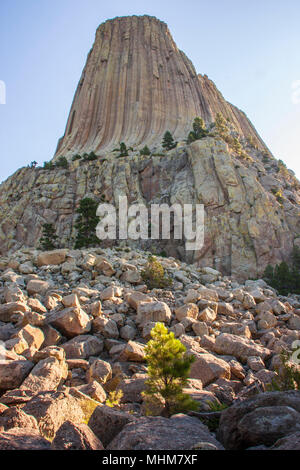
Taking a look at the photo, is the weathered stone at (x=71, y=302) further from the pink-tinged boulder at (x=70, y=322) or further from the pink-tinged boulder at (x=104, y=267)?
the pink-tinged boulder at (x=104, y=267)

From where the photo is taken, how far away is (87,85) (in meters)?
63.8

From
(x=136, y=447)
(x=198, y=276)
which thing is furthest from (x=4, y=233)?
(x=136, y=447)

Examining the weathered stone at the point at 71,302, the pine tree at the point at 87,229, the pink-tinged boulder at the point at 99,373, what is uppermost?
the pine tree at the point at 87,229

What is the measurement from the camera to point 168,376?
5746 millimetres

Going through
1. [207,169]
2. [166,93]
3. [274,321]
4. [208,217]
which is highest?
[166,93]

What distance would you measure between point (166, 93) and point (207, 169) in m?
34.7

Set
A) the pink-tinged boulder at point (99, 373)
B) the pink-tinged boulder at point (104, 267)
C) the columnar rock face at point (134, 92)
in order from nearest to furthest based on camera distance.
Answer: the pink-tinged boulder at point (99, 373)
the pink-tinged boulder at point (104, 267)
the columnar rock face at point (134, 92)

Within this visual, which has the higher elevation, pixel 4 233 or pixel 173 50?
pixel 173 50

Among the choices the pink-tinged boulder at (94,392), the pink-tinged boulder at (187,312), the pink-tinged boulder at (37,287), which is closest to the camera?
the pink-tinged boulder at (94,392)

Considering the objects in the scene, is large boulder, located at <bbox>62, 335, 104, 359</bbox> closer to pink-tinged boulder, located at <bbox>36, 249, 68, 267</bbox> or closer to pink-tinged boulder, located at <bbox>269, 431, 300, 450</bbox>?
pink-tinged boulder, located at <bbox>269, 431, 300, 450</bbox>

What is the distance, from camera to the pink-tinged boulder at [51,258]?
16641 mm

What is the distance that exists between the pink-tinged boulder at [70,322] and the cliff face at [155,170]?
778 inches

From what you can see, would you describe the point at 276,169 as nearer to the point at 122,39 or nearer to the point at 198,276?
the point at 198,276

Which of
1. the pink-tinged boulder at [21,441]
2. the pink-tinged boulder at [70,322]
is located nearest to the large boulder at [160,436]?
the pink-tinged boulder at [21,441]
